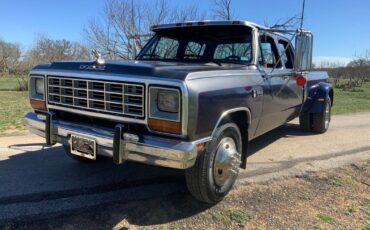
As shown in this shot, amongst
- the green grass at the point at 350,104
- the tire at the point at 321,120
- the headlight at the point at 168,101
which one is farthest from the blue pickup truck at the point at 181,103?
the green grass at the point at 350,104

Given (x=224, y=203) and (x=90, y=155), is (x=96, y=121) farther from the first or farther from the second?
(x=224, y=203)

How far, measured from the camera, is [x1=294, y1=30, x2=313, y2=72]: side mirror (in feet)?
14.7

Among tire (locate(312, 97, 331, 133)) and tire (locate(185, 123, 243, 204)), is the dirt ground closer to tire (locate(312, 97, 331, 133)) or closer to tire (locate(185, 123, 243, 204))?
tire (locate(185, 123, 243, 204))

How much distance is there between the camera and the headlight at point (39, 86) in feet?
13.8

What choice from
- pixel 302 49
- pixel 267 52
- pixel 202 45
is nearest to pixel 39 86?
pixel 202 45

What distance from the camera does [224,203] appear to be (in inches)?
158

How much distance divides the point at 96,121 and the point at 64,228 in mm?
1071

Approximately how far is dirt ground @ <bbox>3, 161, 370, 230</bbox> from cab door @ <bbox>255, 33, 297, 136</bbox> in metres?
0.93

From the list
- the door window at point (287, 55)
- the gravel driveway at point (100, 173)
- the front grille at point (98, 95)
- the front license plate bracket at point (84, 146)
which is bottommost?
the gravel driveway at point (100, 173)

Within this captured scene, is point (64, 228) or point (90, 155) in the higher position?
point (90, 155)

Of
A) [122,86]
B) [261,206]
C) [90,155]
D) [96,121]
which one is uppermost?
[122,86]

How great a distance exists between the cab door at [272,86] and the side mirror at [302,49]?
0.29 m

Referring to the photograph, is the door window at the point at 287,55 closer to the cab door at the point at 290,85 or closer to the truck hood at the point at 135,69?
the cab door at the point at 290,85

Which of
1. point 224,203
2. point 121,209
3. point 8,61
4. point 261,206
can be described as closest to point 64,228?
point 121,209
